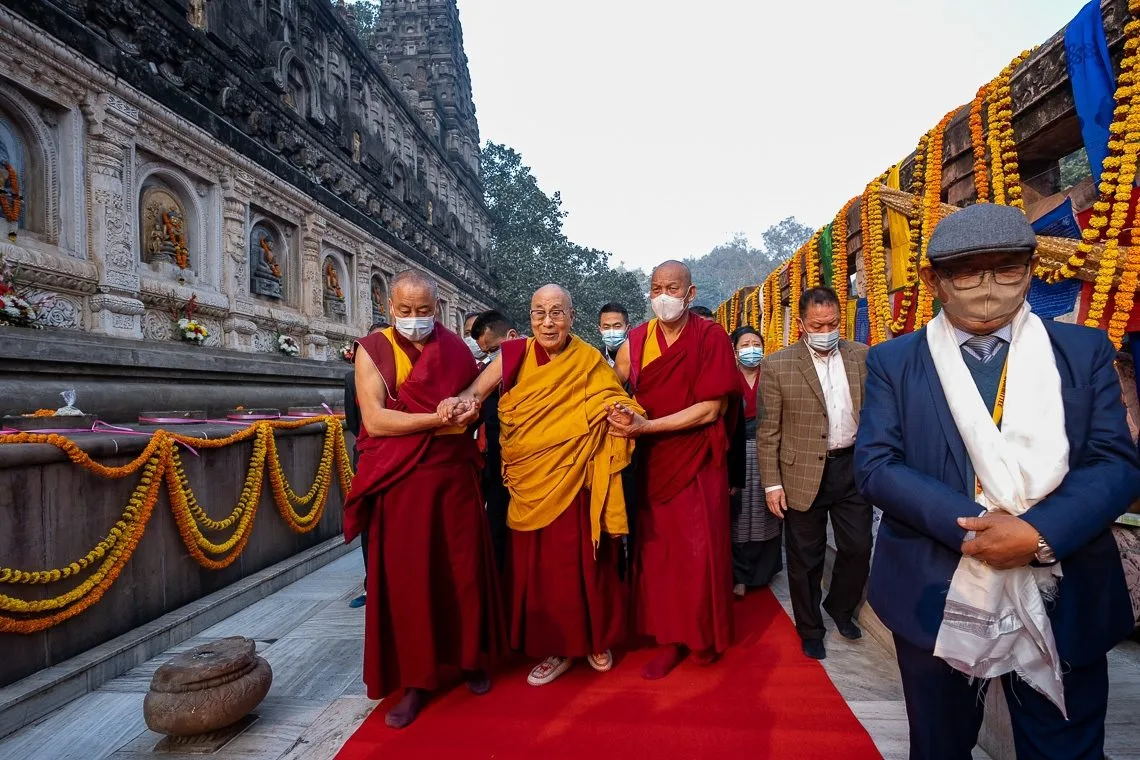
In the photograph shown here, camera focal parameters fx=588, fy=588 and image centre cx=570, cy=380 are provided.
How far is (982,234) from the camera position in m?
1.23

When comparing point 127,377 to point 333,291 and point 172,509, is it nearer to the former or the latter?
point 172,509

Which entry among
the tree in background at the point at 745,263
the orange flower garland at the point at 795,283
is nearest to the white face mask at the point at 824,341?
the orange flower garland at the point at 795,283

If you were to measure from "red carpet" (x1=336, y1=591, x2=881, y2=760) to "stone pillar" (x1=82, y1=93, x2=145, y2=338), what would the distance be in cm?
676

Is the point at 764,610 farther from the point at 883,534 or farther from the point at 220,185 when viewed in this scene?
the point at 220,185

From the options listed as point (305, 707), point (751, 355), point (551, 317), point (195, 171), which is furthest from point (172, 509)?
point (195, 171)

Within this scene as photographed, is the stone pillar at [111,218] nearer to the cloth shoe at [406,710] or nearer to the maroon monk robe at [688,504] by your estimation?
the cloth shoe at [406,710]

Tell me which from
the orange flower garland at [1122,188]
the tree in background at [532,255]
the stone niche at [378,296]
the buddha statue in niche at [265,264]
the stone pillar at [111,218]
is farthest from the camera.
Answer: the tree in background at [532,255]

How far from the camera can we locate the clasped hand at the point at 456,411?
234cm

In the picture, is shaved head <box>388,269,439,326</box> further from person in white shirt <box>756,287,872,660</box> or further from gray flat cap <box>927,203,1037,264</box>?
gray flat cap <box>927,203,1037,264</box>

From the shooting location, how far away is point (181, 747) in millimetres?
2186

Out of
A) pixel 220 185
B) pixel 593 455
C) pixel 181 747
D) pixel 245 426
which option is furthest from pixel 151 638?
pixel 220 185

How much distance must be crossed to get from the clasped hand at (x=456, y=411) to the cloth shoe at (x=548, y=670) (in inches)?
46.2

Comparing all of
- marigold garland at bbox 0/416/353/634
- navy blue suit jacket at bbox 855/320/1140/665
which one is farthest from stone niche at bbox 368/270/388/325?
navy blue suit jacket at bbox 855/320/1140/665

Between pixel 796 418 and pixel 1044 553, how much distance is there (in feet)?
5.77
